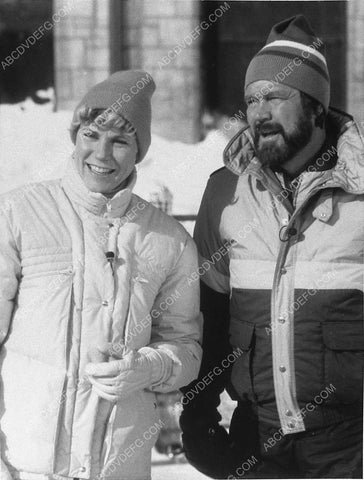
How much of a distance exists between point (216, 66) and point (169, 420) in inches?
73.9

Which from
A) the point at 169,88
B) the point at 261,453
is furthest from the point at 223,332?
the point at 169,88

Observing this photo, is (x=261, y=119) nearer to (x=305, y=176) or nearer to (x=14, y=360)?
(x=305, y=176)

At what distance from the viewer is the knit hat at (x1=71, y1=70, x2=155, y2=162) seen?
8.50 ft

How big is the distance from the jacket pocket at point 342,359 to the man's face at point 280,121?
1.85ft

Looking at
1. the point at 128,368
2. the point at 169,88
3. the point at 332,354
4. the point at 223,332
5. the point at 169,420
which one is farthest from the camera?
the point at 169,88

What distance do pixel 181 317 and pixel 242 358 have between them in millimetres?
343

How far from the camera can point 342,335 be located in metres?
2.80

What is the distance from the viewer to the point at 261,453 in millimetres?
2930

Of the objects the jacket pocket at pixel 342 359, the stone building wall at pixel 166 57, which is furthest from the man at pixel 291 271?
the stone building wall at pixel 166 57

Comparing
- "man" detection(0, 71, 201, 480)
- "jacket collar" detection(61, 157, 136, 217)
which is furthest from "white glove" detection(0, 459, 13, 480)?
"jacket collar" detection(61, 157, 136, 217)

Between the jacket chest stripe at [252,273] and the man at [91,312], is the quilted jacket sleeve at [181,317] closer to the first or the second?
the man at [91,312]

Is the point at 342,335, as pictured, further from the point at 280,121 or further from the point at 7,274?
the point at 7,274

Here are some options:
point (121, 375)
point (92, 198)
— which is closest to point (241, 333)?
point (121, 375)

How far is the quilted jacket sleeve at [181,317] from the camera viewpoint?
8.67 ft
